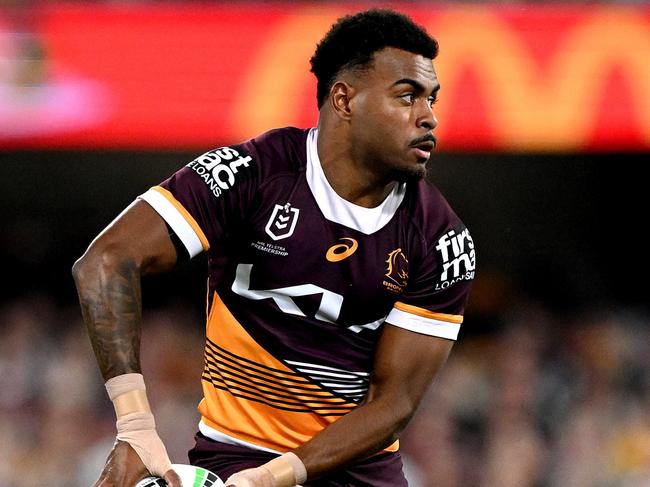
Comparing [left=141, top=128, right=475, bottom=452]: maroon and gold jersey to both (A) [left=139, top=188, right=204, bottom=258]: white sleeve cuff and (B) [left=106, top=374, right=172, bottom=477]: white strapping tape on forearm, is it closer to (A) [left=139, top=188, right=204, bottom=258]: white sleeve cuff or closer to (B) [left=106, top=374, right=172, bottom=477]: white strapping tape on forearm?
(A) [left=139, top=188, right=204, bottom=258]: white sleeve cuff

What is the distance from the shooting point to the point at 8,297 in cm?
874

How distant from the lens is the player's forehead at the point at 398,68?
350 cm

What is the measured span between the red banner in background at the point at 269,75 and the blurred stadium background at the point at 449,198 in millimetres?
11

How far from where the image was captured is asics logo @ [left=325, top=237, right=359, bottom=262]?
11.5 ft

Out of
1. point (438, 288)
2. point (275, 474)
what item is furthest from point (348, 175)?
point (275, 474)

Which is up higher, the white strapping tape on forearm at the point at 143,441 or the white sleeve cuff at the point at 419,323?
the white sleeve cuff at the point at 419,323

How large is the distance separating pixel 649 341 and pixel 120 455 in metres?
5.63

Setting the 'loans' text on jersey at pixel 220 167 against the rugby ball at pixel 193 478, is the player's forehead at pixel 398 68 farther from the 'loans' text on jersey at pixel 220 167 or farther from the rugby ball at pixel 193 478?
the rugby ball at pixel 193 478

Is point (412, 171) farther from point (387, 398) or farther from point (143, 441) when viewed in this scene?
point (143, 441)

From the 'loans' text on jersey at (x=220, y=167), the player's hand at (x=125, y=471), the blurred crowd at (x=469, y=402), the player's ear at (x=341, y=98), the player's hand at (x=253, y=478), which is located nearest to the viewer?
the player's hand at (x=125, y=471)

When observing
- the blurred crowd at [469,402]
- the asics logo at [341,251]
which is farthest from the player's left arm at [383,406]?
the blurred crowd at [469,402]

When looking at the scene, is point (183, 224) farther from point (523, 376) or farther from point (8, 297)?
point (8, 297)

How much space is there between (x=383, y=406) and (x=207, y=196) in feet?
2.76

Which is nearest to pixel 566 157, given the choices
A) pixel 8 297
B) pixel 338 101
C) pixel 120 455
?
pixel 8 297
